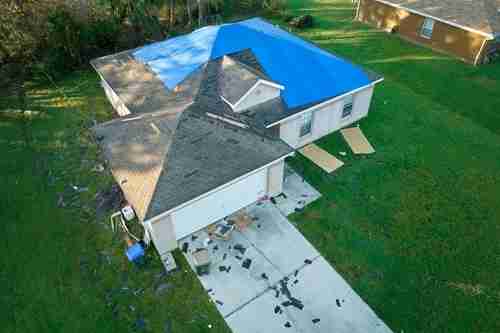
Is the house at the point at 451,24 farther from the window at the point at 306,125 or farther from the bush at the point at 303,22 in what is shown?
the window at the point at 306,125

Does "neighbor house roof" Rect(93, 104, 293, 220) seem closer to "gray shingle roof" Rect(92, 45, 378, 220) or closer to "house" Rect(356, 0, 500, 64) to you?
"gray shingle roof" Rect(92, 45, 378, 220)

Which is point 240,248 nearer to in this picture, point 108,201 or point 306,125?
point 108,201

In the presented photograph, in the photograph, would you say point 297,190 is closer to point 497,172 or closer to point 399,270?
point 399,270

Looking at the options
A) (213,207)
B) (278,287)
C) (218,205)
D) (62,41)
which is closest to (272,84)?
(218,205)

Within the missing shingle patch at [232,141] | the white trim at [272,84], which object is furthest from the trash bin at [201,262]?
the white trim at [272,84]

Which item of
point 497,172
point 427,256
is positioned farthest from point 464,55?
point 427,256

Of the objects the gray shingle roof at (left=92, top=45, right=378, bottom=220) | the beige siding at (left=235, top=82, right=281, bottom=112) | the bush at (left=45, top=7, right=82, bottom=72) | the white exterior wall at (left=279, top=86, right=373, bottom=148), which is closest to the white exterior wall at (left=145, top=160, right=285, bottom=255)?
the gray shingle roof at (left=92, top=45, right=378, bottom=220)
